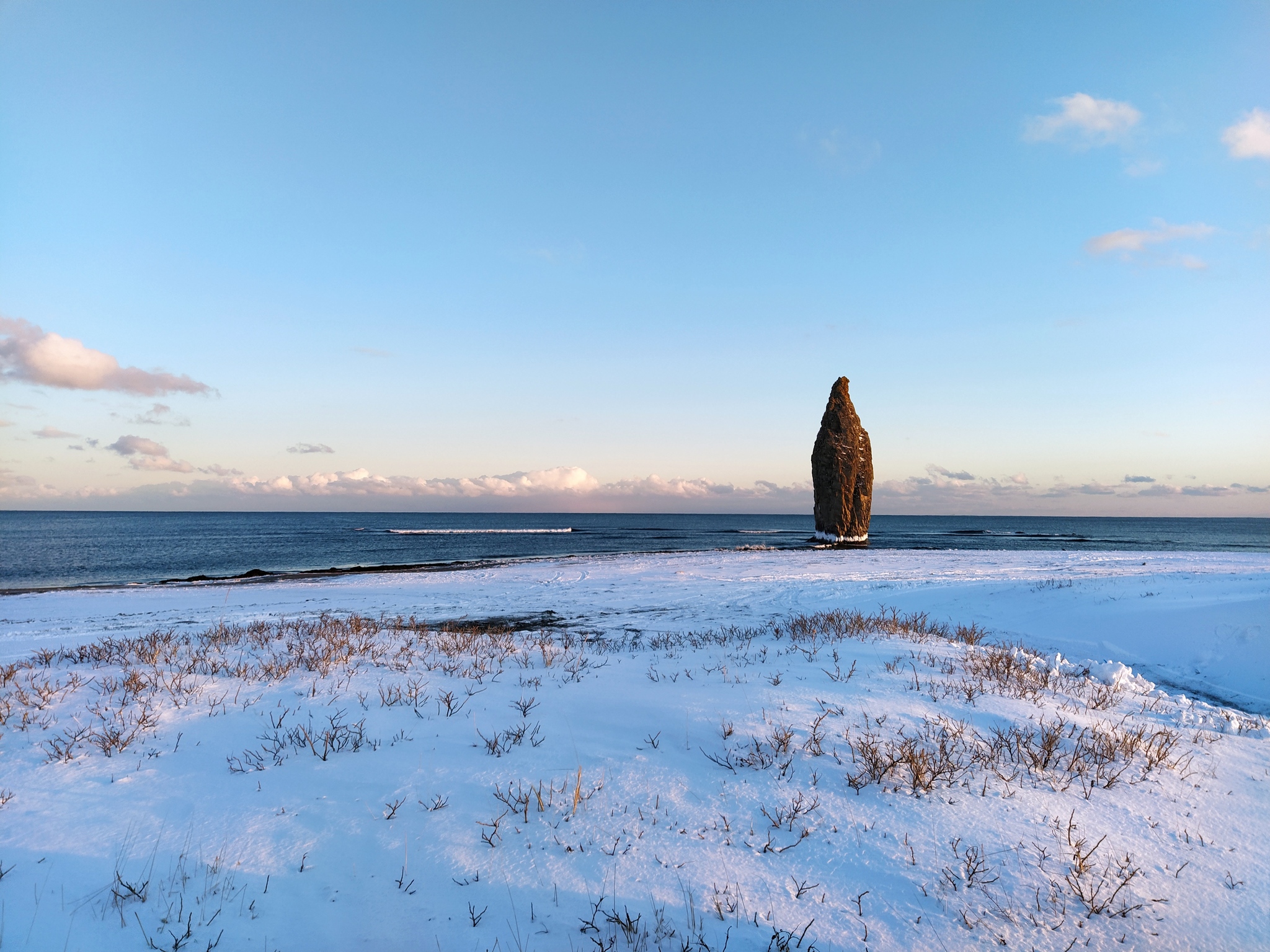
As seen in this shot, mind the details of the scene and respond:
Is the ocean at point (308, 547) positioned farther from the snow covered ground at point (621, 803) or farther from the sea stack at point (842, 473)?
the snow covered ground at point (621, 803)

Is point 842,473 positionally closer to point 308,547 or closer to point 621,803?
point 308,547

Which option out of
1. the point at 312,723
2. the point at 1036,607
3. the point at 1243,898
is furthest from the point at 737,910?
the point at 1036,607

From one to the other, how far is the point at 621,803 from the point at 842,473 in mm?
61659

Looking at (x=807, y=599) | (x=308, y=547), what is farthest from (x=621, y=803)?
(x=308, y=547)

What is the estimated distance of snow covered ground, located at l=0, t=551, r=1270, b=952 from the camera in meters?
2.86

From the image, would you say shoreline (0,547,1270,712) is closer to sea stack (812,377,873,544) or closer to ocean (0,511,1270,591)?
ocean (0,511,1270,591)

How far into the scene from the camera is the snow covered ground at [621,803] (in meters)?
2.86

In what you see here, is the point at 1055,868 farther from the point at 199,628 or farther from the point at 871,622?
the point at 199,628

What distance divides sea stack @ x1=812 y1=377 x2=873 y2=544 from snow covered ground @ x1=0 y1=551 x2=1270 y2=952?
54.4m

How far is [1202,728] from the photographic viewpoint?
18.4ft

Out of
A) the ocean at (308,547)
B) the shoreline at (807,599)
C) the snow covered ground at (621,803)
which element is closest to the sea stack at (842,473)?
the ocean at (308,547)

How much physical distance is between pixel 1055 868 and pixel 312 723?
549 cm

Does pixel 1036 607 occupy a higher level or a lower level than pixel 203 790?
lower

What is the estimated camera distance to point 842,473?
6150 cm
